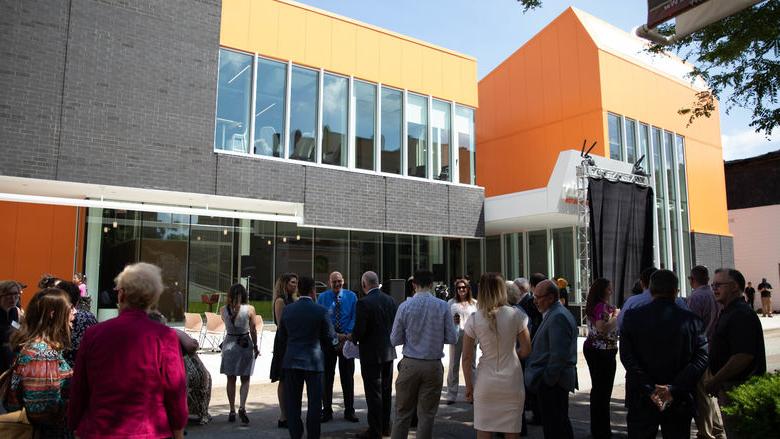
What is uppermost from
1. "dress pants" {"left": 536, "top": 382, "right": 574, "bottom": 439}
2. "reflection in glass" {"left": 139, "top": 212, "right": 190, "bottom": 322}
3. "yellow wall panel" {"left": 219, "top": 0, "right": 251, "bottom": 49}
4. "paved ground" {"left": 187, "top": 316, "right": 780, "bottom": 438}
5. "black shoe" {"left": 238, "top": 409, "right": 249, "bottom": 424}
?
"yellow wall panel" {"left": 219, "top": 0, "right": 251, "bottom": 49}

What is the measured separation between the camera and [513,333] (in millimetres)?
4824

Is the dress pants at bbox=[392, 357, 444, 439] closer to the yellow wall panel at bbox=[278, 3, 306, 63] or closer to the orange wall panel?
the orange wall panel

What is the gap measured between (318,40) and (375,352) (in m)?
12.7

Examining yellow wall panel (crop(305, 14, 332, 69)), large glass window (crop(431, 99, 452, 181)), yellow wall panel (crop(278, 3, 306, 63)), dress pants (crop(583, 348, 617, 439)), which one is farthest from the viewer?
large glass window (crop(431, 99, 452, 181))

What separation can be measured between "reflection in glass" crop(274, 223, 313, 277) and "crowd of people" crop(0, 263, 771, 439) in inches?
390

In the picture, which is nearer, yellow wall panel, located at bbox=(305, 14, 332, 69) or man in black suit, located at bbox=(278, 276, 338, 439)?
man in black suit, located at bbox=(278, 276, 338, 439)

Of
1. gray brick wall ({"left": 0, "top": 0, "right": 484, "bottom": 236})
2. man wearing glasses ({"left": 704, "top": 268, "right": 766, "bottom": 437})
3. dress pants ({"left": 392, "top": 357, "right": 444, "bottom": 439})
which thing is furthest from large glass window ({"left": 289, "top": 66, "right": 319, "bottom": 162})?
man wearing glasses ({"left": 704, "top": 268, "right": 766, "bottom": 437})

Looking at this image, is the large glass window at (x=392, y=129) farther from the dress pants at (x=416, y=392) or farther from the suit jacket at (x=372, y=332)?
the dress pants at (x=416, y=392)

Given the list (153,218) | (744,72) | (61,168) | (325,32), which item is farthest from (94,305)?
(744,72)

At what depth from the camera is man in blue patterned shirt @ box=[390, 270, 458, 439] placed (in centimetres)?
543

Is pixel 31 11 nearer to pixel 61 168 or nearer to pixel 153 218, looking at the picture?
pixel 61 168

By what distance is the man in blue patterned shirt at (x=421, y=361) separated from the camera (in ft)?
17.8

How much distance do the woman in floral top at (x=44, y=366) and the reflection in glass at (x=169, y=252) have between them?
12.0m

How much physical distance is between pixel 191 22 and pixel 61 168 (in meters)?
4.84
